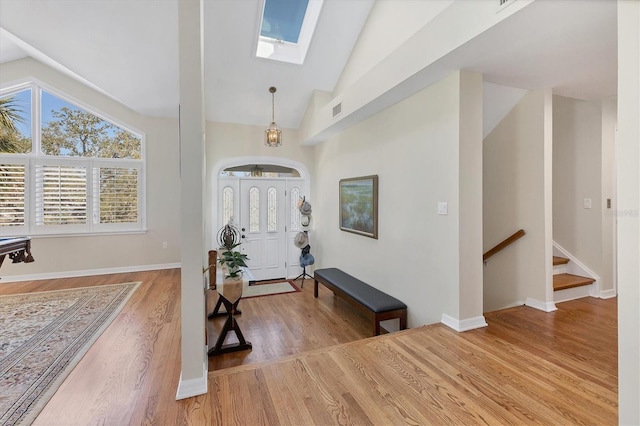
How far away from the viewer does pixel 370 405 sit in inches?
67.1

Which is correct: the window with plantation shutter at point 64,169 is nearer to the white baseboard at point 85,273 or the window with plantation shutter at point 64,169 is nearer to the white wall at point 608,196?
the white baseboard at point 85,273

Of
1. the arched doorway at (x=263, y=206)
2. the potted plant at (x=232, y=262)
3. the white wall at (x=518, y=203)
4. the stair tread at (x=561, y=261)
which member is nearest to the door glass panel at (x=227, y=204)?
the arched doorway at (x=263, y=206)

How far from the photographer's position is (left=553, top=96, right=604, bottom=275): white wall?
3469 millimetres

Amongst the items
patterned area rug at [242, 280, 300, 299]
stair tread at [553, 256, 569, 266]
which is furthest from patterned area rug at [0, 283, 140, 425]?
stair tread at [553, 256, 569, 266]

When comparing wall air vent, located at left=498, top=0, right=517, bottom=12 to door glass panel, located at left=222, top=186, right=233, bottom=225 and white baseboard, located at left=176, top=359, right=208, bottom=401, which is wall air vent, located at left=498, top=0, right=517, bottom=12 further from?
door glass panel, located at left=222, top=186, right=233, bottom=225

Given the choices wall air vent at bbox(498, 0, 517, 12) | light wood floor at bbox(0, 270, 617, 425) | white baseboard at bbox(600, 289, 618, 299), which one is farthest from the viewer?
white baseboard at bbox(600, 289, 618, 299)

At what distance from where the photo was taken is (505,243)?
3369mm

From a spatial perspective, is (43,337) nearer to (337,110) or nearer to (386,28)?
(337,110)

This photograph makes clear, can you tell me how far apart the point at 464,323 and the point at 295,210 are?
4012 mm

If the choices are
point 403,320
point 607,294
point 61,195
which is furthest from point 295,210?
point 607,294

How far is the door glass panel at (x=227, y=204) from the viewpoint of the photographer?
18.1ft

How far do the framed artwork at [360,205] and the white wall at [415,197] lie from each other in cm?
10

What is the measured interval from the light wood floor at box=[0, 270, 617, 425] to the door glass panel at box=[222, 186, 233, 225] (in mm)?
2696

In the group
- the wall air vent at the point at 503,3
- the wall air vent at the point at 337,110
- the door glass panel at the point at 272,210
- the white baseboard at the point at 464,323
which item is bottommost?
the white baseboard at the point at 464,323
